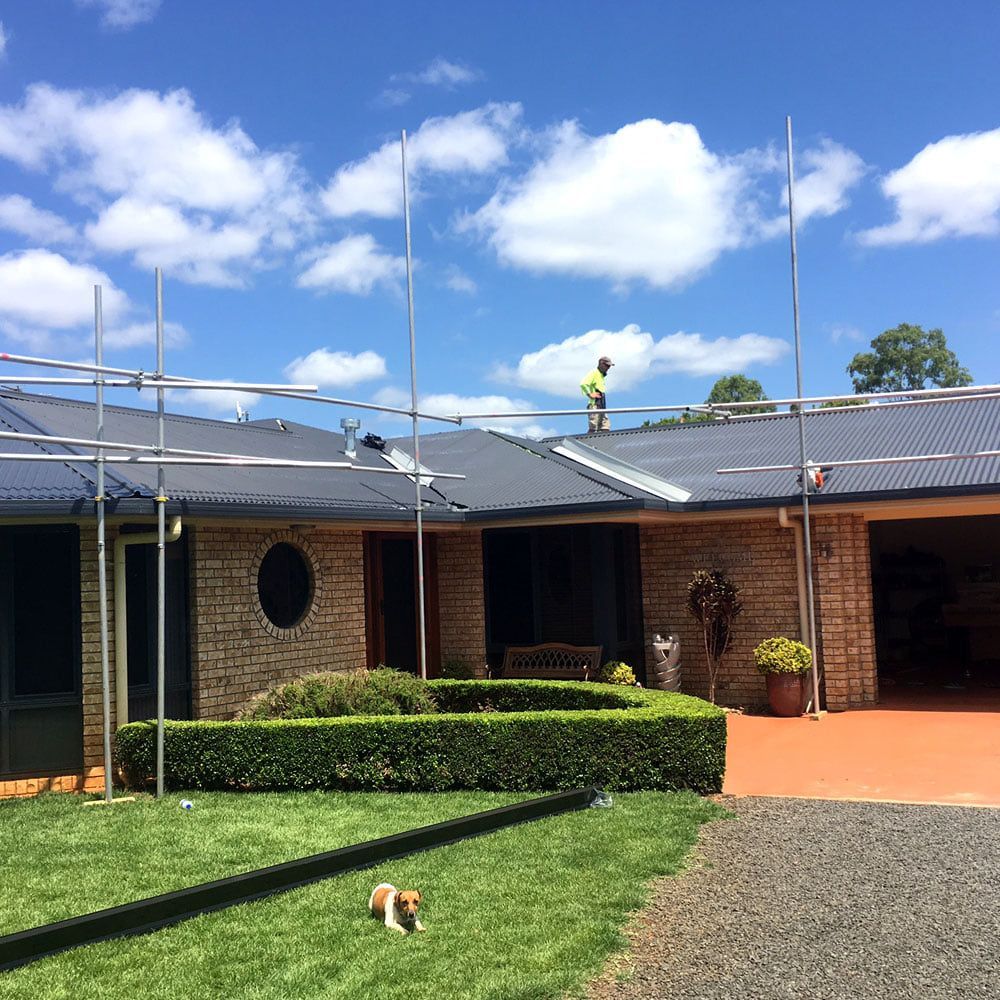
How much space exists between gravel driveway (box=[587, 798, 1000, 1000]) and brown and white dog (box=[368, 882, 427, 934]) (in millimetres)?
1063

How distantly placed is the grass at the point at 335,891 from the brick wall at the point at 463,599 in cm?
504

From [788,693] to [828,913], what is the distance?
6.87 metres

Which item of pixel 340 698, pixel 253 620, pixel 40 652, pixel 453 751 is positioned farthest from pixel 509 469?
pixel 40 652

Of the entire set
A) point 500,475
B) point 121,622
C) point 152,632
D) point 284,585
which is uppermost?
point 500,475

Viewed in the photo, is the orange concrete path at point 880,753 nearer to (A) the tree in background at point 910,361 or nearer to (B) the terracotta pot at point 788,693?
(B) the terracotta pot at point 788,693

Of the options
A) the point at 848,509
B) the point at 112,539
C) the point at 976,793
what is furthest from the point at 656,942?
the point at 848,509

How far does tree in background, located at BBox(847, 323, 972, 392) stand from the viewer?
5619 centimetres

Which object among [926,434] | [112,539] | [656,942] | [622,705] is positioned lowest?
[656,942]

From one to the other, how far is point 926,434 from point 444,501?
6.40m

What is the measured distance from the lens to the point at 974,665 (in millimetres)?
16188

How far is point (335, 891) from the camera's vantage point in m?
5.82

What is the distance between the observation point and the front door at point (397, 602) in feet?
41.9

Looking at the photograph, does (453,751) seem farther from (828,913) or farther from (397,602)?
(397,602)

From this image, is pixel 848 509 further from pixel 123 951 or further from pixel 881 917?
pixel 123 951
